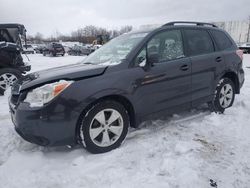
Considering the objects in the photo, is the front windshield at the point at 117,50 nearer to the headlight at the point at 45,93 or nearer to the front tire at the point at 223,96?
the headlight at the point at 45,93

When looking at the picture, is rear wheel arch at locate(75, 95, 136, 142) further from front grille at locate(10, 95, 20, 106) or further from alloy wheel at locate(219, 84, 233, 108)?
alloy wheel at locate(219, 84, 233, 108)

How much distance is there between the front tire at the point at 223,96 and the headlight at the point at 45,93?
3.02 metres

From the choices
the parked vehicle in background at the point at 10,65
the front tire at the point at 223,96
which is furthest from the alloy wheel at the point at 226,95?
the parked vehicle in background at the point at 10,65

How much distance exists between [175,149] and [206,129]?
3.29 feet

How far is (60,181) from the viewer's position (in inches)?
114

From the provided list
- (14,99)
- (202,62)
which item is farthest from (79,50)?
(14,99)

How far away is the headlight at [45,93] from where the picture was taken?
318 cm

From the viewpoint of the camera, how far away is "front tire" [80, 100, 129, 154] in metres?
3.37

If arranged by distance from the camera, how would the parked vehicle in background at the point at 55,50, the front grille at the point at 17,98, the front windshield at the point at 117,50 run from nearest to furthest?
the front grille at the point at 17,98 < the front windshield at the point at 117,50 < the parked vehicle in background at the point at 55,50

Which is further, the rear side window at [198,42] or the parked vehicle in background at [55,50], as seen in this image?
the parked vehicle in background at [55,50]

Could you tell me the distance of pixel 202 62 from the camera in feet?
15.0

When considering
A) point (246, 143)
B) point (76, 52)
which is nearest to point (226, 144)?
point (246, 143)

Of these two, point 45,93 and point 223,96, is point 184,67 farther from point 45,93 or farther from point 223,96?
point 45,93

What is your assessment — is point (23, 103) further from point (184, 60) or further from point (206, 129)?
point (206, 129)
